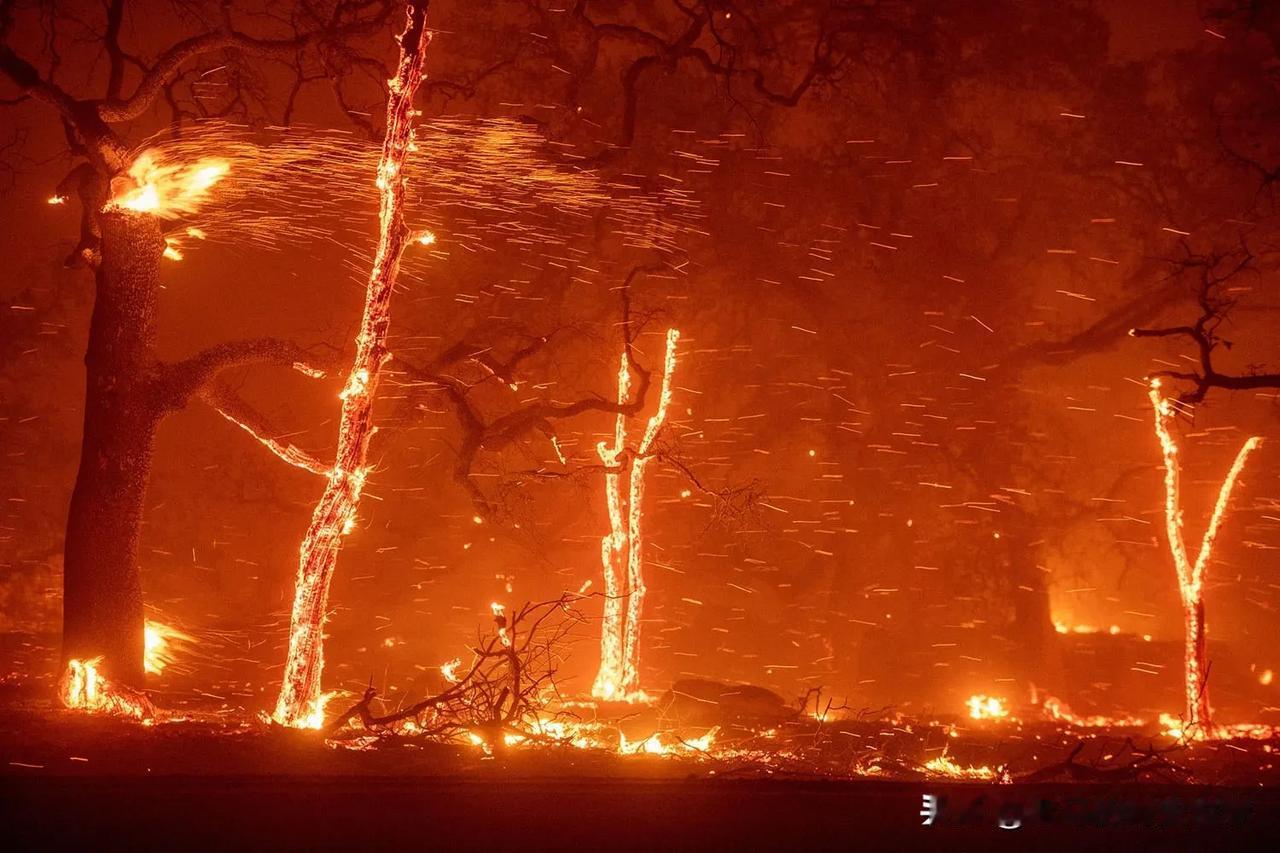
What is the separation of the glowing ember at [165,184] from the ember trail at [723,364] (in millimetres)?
411

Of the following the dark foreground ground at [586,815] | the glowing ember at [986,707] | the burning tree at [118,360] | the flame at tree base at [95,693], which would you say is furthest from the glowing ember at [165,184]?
the glowing ember at [986,707]

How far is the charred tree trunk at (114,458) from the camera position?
364 inches

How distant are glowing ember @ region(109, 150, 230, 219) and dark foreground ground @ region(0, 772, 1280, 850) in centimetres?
617

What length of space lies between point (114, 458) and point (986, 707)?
46.8 ft

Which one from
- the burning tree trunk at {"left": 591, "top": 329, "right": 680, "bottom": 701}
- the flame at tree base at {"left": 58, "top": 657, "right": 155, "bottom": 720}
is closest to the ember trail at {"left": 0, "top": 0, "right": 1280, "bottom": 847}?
the burning tree trunk at {"left": 591, "top": 329, "right": 680, "bottom": 701}

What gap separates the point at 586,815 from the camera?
15.3ft

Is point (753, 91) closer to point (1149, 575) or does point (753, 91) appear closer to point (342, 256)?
point (342, 256)

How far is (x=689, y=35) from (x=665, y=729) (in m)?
7.45

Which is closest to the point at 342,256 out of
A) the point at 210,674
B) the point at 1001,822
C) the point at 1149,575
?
the point at 210,674

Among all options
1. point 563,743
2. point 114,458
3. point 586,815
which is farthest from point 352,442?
point 586,815

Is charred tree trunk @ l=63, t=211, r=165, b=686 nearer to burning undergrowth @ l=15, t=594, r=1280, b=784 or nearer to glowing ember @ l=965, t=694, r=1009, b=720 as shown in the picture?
burning undergrowth @ l=15, t=594, r=1280, b=784

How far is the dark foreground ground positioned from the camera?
171 inches

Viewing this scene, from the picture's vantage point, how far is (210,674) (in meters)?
14.1

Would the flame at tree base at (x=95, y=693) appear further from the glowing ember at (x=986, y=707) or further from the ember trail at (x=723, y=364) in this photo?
the glowing ember at (x=986, y=707)
